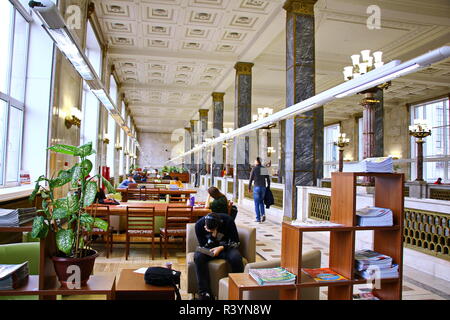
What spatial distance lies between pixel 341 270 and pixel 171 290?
133 cm

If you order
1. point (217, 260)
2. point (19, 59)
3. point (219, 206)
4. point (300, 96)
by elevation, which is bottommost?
point (217, 260)

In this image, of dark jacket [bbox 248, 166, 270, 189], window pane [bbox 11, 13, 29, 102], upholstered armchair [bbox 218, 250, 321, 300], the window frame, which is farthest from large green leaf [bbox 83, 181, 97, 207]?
dark jacket [bbox 248, 166, 270, 189]

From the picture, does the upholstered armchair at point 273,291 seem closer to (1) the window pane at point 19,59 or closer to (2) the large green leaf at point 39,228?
(2) the large green leaf at point 39,228

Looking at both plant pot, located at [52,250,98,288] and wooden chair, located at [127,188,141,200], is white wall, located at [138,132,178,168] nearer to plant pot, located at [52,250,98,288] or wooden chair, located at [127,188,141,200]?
wooden chair, located at [127,188,141,200]

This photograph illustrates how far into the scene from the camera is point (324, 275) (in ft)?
8.93

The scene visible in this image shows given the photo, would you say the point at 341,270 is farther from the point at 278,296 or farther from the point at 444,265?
the point at 444,265

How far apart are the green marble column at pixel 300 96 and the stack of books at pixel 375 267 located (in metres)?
5.56

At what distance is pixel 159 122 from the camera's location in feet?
107

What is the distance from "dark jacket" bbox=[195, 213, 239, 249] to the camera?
13.0 feet

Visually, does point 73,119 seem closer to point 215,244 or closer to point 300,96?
point 300,96

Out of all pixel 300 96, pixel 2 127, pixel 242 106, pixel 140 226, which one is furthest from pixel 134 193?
pixel 242 106

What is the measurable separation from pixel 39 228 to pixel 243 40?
36.2ft

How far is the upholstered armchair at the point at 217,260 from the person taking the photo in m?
3.78
